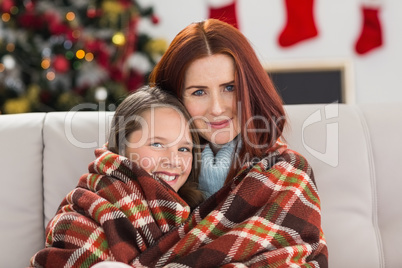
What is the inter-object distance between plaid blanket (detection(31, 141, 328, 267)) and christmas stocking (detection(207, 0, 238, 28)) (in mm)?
2200

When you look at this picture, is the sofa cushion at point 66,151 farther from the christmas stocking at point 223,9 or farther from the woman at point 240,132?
the christmas stocking at point 223,9

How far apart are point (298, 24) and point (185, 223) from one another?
245cm

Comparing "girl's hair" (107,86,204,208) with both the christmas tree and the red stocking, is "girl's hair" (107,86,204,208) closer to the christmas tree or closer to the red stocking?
the christmas tree

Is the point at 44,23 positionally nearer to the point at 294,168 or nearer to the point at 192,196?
the point at 192,196

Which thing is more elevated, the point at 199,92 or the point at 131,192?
the point at 199,92

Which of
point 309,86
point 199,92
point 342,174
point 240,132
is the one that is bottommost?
point 342,174

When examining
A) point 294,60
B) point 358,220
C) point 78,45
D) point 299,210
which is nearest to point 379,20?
point 294,60

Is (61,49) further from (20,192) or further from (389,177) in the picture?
(389,177)

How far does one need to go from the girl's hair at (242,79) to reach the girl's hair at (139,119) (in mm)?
61

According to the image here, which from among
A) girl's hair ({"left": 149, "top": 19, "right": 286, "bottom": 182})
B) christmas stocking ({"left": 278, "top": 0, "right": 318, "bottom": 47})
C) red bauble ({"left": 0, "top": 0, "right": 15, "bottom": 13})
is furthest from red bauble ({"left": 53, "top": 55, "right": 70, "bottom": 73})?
girl's hair ({"left": 149, "top": 19, "right": 286, "bottom": 182})

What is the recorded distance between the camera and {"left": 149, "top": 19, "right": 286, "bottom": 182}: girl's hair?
144 cm

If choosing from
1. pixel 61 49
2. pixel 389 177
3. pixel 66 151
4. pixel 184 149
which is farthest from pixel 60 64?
pixel 389 177

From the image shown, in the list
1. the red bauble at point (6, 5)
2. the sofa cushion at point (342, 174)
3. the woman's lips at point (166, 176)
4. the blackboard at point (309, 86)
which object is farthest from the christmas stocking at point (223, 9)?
the woman's lips at point (166, 176)

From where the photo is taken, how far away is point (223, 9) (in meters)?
3.45
